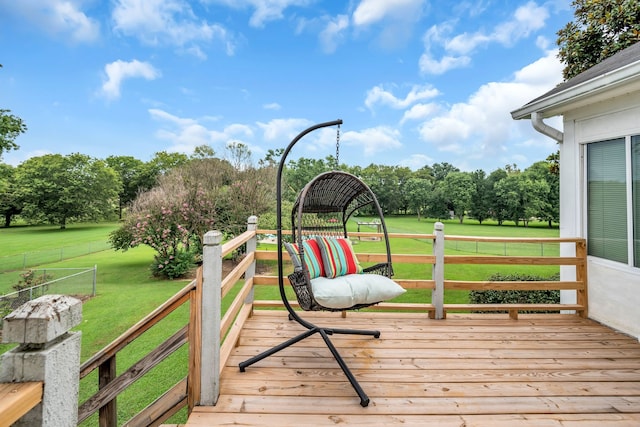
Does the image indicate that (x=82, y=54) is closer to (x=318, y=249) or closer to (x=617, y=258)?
(x=318, y=249)

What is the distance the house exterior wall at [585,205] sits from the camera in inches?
106

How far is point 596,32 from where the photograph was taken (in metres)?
5.62

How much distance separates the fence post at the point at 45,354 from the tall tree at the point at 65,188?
20.9m

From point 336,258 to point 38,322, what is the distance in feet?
6.50

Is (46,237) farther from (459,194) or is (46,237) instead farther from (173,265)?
(459,194)

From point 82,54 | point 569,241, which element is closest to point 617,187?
point 569,241

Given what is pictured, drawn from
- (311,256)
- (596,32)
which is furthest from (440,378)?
(596,32)

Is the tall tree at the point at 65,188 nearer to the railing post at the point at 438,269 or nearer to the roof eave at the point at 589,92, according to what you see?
the railing post at the point at 438,269

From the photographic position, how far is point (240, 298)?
2.48 metres

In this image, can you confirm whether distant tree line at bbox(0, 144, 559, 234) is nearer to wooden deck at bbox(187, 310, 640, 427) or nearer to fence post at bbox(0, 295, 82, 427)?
wooden deck at bbox(187, 310, 640, 427)

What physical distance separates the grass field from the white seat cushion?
8.49 ft

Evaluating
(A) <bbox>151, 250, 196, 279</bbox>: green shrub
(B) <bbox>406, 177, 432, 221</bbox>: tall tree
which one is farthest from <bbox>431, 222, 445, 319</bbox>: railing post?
(B) <bbox>406, 177, 432, 221</bbox>: tall tree

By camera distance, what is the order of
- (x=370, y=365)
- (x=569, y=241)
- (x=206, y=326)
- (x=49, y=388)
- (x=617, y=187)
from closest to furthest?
(x=49, y=388) < (x=206, y=326) < (x=370, y=365) < (x=617, y=187) < (x=569, y=241)

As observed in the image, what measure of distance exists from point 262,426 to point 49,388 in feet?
3.52
